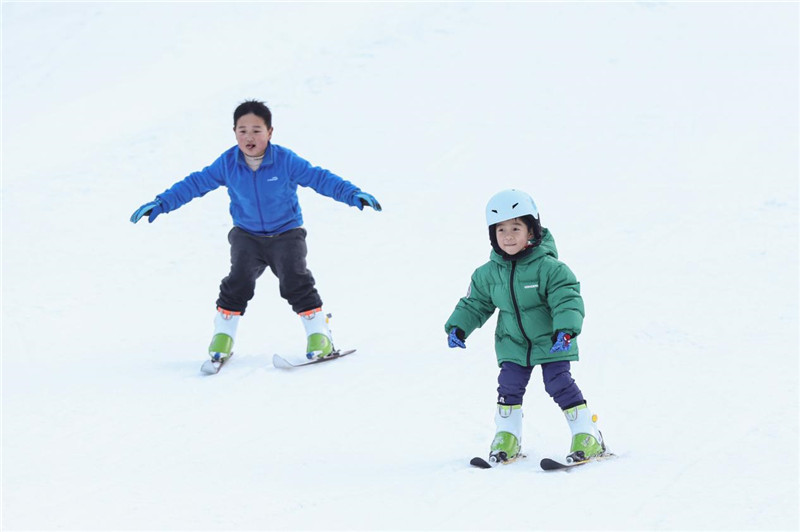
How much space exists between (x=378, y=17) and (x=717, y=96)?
5891 mm

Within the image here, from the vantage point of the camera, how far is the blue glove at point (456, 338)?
14.5ft

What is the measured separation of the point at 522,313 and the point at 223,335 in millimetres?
2711

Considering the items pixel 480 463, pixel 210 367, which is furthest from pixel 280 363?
pixel 480 463

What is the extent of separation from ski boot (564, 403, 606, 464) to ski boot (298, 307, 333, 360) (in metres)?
2.37

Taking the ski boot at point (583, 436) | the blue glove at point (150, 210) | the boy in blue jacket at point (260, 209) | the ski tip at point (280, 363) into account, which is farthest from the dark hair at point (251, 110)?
the ski boot at point (583, 436)

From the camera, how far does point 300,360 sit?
6.46 metres

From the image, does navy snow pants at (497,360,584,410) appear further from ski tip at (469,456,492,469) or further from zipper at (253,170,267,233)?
zipper at (253,170,267,233)

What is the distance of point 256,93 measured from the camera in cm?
1305

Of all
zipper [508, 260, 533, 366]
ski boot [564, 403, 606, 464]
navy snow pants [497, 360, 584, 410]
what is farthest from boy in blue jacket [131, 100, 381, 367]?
ski boot [564, 403, 606, 464]

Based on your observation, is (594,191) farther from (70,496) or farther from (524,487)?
(70,496)

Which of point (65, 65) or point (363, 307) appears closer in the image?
point (363, 307)

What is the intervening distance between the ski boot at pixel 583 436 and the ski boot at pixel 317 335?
2368mm

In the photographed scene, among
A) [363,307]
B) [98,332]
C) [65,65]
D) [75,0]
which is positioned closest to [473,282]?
[363,307]

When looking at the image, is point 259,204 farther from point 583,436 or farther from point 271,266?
point 583,436
